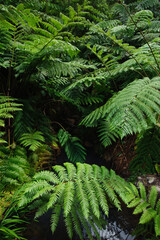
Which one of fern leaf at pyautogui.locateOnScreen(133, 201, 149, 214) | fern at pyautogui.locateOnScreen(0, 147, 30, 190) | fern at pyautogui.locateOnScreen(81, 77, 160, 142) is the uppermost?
fern at pyautogui.locateOnScreen(81, 77, 160, 142)

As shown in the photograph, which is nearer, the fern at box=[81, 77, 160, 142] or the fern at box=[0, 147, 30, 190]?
the fern at box=[81, 77, 160, 142]

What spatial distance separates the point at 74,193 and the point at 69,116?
1.65m

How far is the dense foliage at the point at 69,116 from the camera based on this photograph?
0.96 meters

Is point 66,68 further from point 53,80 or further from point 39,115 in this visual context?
point 39,115

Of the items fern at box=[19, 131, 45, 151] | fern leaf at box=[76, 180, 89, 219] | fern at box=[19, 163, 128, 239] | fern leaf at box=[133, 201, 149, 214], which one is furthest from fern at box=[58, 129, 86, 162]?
fern leaf at box=[133, 201, 149, 214]

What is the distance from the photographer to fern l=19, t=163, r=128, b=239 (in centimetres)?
89

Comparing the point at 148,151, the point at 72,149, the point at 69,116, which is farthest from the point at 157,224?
the point at 69,116

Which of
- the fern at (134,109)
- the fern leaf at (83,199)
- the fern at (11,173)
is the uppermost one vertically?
the fern at (134,109)

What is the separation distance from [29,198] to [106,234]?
0.69 m

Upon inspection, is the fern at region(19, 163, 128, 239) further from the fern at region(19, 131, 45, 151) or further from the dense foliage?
the fern at region(19, 131, 45, 151)

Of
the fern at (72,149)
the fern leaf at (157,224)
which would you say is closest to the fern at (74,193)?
the fern leaf at (157,224)

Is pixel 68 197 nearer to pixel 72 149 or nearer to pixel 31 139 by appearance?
pixel 31 139

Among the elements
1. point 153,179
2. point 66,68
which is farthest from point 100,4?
point 153,179

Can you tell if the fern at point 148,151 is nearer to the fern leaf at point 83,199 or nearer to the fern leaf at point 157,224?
the fern leaf at point 157,224
